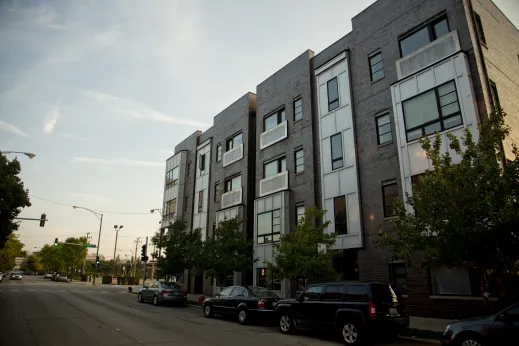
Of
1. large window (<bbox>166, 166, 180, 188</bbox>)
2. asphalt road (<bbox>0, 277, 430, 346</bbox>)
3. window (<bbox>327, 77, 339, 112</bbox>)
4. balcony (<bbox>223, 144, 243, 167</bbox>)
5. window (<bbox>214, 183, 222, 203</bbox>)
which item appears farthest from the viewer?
large window (<bbox>166, 166, 180, 188</bbox>)

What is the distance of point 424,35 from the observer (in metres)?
16.6

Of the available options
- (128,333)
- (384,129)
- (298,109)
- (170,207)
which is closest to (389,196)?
(384,129)

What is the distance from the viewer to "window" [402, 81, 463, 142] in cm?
1448

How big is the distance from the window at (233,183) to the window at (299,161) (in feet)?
23.0

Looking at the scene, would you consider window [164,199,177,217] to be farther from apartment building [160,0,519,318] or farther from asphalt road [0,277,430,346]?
asphalt road [0,277,430,346]

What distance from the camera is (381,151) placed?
17359 millimetres

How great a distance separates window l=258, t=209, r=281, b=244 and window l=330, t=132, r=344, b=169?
5.18 meters

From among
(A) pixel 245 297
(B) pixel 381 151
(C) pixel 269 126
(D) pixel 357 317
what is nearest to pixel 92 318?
(A) pixel 245 297

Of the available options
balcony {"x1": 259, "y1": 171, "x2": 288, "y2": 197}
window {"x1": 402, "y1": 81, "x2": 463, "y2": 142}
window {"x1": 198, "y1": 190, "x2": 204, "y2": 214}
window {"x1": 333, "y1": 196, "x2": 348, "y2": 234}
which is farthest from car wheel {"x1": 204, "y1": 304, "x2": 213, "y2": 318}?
window {"x1": 198, "y1": 190, "x2": 204, "y2": 214}

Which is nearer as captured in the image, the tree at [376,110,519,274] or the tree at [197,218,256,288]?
the tree at [376,110,519,274]

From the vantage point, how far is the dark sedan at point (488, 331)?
22.7 ft

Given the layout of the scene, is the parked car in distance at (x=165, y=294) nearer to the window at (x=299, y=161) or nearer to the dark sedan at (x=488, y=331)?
the window at (x=299, y=161)

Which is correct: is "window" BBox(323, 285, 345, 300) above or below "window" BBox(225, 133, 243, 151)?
below

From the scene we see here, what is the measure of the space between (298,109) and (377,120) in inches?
266
